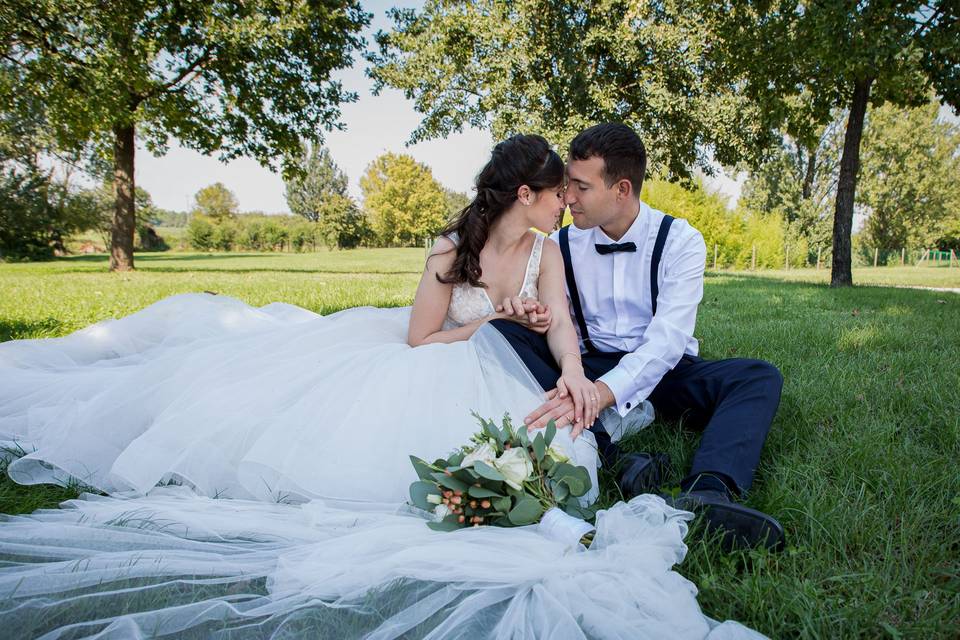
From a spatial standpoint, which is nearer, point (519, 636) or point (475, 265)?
point (519, 636)

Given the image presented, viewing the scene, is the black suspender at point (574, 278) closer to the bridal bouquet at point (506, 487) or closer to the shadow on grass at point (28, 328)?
the bridal bouquet at point (506, 487)

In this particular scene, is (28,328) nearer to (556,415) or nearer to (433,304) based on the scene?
(433,304)

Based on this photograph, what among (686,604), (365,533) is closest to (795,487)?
(686,604)

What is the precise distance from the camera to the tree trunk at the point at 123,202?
56.7 feet

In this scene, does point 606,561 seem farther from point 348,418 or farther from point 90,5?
point 90,5

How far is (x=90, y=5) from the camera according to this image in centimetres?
1426

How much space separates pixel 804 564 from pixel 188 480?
2375 millimetres

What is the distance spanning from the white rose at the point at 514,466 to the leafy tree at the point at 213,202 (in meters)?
85.7

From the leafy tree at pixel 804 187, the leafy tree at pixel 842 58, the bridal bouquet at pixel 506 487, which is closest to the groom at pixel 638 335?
the bridal bouquet at pixel 506 487

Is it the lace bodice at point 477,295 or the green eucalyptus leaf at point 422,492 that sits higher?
the lace bodice at point 477,295

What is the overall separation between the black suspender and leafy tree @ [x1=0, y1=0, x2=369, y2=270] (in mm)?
14578

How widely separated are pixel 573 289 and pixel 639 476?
141cm

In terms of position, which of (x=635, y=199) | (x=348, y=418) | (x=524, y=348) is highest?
(x=635, y=199)

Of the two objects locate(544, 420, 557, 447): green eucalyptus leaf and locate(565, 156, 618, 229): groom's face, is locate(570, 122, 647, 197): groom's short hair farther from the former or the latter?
locate(544, 420, 557, 447): green eucalyptus leaf
